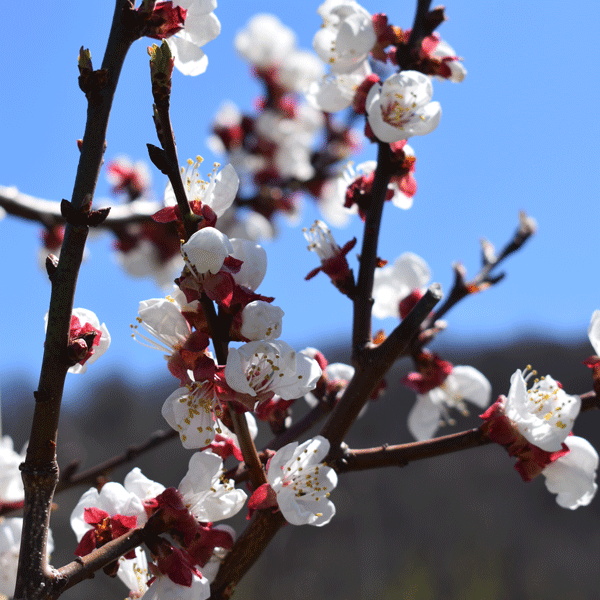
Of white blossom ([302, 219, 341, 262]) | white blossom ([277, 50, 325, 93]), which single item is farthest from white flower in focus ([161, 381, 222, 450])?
white blossom ([277, 50, 325, 93])

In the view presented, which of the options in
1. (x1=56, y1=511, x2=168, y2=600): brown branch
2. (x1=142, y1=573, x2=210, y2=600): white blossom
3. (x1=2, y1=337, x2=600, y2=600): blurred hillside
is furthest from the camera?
(x1=2, y1=337, x2=600, y2=600): blurred hillside

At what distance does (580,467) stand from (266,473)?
465 millimetres

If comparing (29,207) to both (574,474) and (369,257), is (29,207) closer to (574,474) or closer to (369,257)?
(369,257)

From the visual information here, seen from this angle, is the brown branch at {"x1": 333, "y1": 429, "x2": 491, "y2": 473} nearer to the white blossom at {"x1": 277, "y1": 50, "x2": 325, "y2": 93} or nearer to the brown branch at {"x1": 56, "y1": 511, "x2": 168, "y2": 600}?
the brown branch at {"x1": 56, "y1": 511, "x2": 168, "y2": 600}

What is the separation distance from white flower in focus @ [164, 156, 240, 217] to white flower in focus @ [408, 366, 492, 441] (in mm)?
773

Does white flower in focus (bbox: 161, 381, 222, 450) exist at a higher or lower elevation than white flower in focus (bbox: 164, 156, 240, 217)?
lower

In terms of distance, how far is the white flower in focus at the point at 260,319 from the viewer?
0.64 m

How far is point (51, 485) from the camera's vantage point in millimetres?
617

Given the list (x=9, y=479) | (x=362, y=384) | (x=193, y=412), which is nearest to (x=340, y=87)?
(x=362, y=384)

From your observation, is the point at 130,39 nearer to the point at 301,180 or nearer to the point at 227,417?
the point at 227,417

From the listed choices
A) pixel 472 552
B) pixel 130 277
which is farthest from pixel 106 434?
pixel 130 277

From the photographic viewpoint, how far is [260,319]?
0.64m

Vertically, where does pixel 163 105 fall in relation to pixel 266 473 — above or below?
A: above

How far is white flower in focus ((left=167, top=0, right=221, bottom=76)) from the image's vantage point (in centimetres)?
76
